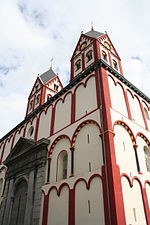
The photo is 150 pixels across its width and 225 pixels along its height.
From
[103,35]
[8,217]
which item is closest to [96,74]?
[103,35]

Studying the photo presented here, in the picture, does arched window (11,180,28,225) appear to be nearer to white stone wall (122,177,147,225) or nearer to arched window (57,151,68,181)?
arched window (57,151,68,181)

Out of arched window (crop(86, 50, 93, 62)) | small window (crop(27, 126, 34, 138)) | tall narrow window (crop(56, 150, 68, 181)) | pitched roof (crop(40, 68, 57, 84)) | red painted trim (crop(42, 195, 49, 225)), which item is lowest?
red painted trim (crop(42, 195, 49, 225))

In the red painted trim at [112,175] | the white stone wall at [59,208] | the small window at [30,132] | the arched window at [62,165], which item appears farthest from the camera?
the small window at [30,132]

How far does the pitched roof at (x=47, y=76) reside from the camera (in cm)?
2602

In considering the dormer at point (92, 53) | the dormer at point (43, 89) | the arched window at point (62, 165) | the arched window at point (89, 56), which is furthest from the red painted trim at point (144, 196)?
the dormer at point (43, 89)

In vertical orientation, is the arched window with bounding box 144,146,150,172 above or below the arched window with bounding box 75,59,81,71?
below

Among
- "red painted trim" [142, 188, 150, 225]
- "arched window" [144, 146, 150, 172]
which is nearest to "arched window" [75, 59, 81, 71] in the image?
"arched window" [144, 146, 150, 172]

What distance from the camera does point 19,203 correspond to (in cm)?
1473

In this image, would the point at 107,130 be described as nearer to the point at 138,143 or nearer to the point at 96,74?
the point at 138,143

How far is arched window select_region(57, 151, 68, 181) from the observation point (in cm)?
1283

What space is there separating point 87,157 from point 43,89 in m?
14.8

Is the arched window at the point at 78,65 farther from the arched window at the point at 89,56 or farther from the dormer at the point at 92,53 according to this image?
the arched window at the point at 89,56

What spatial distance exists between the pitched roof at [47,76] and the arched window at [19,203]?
14.0 meters

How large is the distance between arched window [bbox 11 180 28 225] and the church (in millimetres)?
64
